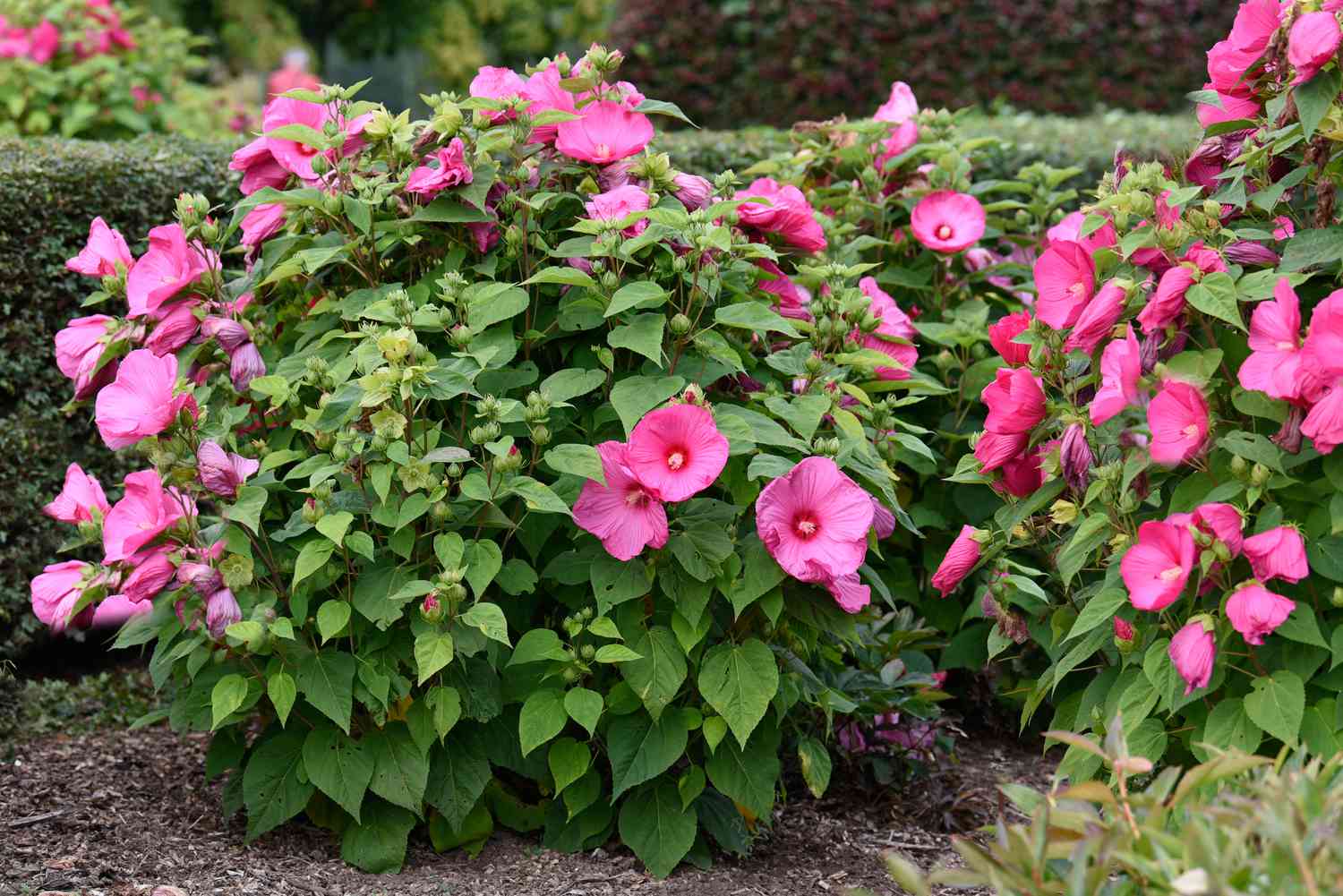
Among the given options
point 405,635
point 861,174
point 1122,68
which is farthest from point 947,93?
point 405,635

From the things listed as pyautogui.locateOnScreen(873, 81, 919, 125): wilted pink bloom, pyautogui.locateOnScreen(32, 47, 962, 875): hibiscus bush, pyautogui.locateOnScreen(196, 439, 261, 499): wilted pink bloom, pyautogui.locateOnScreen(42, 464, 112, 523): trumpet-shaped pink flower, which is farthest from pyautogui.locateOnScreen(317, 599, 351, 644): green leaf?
pyautogui.locateOnScreen(873, 81, 919, 125): wilted pink bloom

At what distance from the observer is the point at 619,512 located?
240 cm

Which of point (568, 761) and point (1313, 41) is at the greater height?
point (1313, 41)

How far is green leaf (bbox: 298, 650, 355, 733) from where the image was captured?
2.43 meters

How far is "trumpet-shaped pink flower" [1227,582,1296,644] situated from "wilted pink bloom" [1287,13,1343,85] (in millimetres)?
747

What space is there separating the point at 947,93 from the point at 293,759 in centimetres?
696

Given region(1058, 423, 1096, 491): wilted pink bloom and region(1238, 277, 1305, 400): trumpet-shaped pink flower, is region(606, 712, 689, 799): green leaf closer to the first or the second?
region(1058, 423, 1096, 491): wilted pink bloom

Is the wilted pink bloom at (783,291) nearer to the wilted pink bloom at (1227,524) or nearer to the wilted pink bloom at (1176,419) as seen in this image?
the wilted pink bloom at (1176,419)

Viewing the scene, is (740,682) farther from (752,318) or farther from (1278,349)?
(1278,349)

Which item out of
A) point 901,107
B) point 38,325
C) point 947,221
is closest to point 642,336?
point 947,221

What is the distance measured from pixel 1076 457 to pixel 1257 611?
39cm

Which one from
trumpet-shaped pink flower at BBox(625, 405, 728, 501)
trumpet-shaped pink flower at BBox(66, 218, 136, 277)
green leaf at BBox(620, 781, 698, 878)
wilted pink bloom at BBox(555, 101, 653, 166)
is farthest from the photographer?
trumpet-shaped pink flower at BBox(66, 218, 136, 277)

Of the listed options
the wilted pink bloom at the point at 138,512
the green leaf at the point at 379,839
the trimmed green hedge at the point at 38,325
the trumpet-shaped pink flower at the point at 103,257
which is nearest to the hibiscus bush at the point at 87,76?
the trimmed green hedge at the point at 38,325

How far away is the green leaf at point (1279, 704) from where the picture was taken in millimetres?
2052
